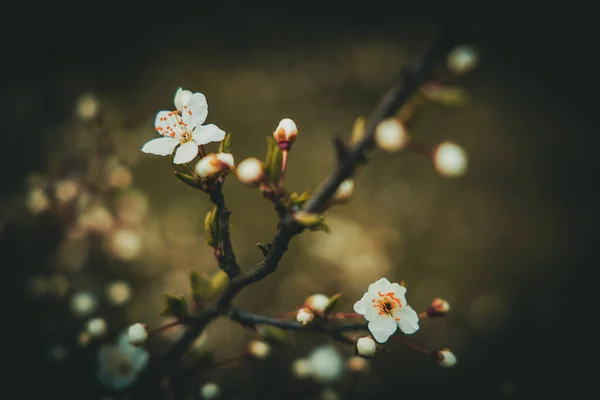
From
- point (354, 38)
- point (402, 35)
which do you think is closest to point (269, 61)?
point (354, 38)

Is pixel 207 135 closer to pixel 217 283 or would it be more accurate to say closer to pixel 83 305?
pixel 217 283

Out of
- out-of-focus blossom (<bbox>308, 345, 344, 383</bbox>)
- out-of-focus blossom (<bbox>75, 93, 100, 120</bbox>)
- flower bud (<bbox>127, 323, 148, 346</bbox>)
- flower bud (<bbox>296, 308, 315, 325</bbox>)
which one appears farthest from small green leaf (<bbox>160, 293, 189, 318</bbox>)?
out-of-focus blossom (<bbox>75, 93, 100, 120</bbox>)

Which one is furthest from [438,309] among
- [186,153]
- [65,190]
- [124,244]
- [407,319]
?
[65,190]

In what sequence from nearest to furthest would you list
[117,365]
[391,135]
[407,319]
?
[391,135] < [407,319] < [117,365]

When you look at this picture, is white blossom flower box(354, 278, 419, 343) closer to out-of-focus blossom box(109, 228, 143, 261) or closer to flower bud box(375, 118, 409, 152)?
flower bud box(375, 118, 409, 152)

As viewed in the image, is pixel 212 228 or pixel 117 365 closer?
pixel 212 228

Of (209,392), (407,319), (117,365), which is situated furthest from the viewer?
(117,365)

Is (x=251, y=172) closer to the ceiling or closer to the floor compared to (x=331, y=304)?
closer to the ceiling
